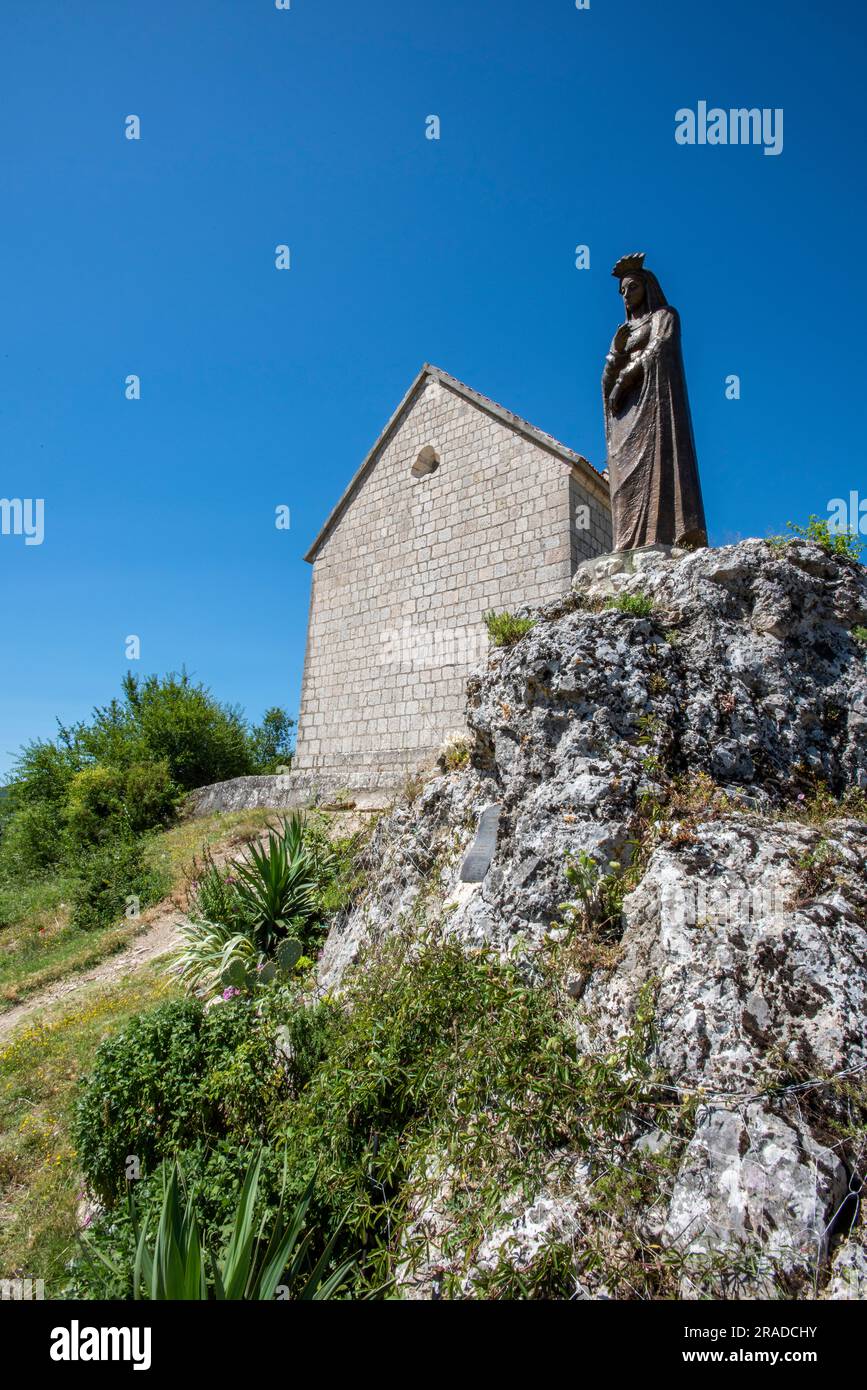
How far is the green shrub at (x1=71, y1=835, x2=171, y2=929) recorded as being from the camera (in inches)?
394

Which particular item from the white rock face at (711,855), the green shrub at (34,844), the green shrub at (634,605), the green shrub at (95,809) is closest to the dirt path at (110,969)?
the white rock face at (711,855)

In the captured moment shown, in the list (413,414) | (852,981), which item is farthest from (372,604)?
(852,981)

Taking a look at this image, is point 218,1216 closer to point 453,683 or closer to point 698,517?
point 698,517

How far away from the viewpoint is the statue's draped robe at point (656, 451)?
5.94 m

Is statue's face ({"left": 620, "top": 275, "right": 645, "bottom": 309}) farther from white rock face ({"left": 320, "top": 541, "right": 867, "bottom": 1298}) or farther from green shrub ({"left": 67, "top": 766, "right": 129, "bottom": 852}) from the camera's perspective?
green shrub ({"left": 67, "top": 766, "right": 129, "bottom": 852})

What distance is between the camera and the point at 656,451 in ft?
20.1

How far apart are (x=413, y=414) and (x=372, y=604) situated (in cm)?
354

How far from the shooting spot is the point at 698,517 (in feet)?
19.5

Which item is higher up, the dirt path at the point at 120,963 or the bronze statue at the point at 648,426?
the bronze statue at the point at 648,426

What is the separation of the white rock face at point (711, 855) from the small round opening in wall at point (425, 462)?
7.38 metres

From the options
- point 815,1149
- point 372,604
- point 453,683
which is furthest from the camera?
point 372,604

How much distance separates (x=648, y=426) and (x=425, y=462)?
6687 mm

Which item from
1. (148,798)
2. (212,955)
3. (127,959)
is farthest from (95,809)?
(212,955)

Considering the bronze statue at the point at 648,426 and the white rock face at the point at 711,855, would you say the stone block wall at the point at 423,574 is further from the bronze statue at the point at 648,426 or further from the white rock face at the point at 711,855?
the white rock face at the point at 711,855
